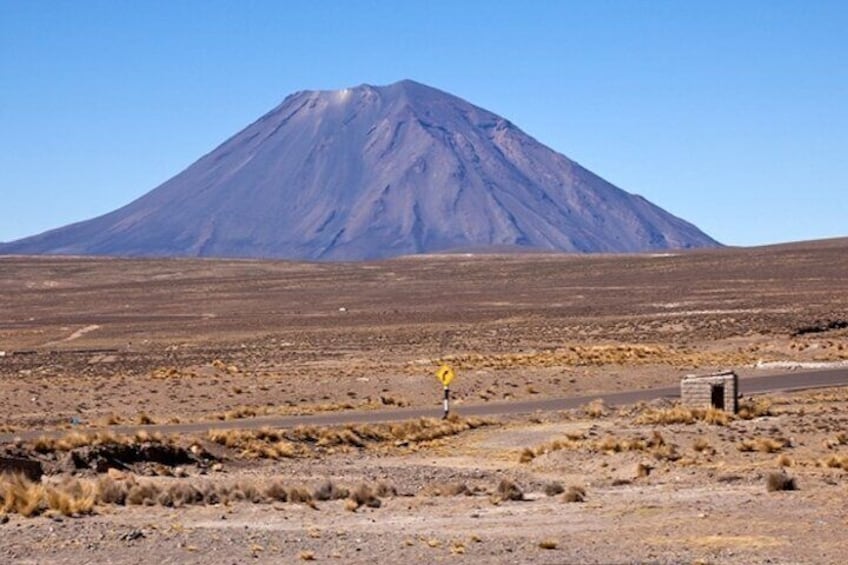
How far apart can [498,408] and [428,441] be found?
25.6ft

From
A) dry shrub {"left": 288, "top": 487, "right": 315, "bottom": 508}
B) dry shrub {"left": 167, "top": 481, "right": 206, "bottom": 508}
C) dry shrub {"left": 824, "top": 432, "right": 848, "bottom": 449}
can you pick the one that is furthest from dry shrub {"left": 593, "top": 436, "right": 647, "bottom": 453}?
dry shrub {"left": 167, "top": 481, "right": 206, "bottom": 508}

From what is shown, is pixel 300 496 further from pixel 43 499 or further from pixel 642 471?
pixel 642 471

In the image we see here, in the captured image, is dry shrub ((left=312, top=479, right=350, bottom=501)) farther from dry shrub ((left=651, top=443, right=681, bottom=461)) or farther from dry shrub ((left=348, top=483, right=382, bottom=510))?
dry shrub ((left=651, top=443, right=681, bottom=461))

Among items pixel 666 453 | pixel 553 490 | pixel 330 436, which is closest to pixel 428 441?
pixel 330 436

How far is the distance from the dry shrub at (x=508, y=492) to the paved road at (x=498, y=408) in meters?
12.0

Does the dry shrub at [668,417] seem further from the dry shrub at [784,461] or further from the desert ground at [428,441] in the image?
the dry shrub at [784,461]

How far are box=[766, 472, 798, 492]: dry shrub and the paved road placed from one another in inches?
556

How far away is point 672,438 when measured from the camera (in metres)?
26.5

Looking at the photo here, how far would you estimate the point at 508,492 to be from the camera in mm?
19797

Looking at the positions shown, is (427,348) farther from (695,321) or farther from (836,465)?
(836,465)

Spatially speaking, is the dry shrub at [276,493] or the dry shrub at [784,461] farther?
the dry shrub at [784,461]

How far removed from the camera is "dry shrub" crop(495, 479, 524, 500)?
19.7 metres

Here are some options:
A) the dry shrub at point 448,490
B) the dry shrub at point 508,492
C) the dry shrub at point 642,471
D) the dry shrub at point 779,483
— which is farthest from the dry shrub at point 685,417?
the dry shrub at point 508,492

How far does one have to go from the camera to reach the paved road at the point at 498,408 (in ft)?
106
